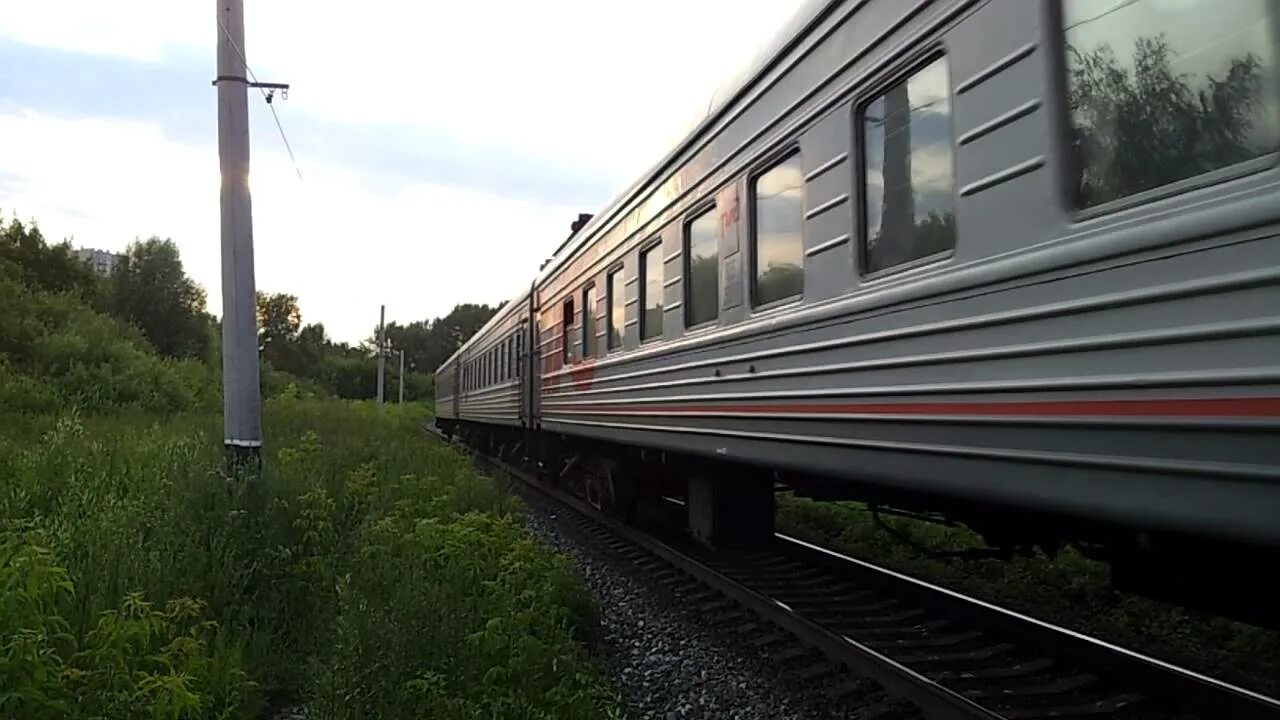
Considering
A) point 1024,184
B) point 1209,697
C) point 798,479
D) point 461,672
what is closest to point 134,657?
point 461,672

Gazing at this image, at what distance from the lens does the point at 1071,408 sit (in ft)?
9.09

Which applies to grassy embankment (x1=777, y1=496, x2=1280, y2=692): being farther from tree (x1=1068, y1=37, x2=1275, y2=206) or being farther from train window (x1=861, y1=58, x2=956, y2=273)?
tree (x1=1068, y1=37, x2=1275, y2=206)

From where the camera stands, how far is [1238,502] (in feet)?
7.51

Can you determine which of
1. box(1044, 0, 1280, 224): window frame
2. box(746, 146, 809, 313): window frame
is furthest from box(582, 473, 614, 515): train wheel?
box(1044, 0, 1280, 224): window frame

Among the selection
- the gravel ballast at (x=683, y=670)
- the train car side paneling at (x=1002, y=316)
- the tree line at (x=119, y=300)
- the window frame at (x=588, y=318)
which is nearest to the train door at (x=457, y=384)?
the tree line at (x=119, y=300)

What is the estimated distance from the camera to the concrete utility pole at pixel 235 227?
7.68m

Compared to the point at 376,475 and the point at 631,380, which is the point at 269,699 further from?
the point at 376,475

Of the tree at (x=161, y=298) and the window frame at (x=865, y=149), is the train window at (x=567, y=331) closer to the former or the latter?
the window frame at (x=865, y=149)

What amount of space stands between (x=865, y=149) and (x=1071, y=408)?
5.84 feet

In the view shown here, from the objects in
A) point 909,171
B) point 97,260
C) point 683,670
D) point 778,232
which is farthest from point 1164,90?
point 97,260

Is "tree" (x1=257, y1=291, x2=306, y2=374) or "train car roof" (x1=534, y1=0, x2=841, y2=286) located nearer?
"train car roof" (x1=534, y1=0, x2=841, y2=286)

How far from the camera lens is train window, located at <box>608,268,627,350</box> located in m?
8.38

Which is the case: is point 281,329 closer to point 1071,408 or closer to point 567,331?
point 567,331

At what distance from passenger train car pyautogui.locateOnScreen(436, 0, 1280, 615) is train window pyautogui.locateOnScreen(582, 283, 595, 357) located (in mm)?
3476
